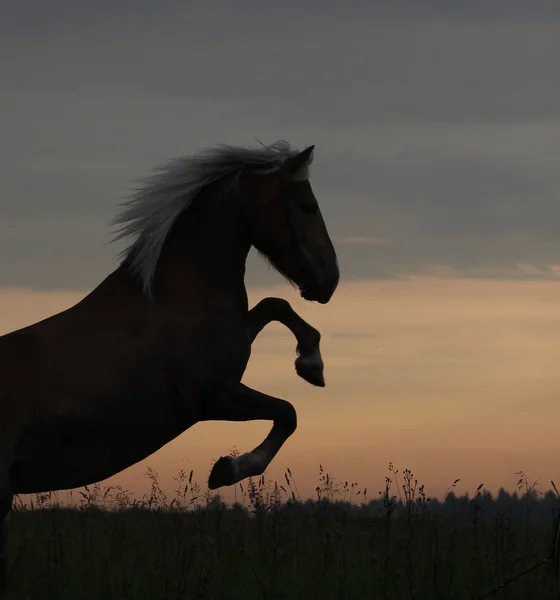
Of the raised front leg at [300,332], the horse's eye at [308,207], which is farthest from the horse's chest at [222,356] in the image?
the horse's eye at [308,207]

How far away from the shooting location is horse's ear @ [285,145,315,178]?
8273 millimetres

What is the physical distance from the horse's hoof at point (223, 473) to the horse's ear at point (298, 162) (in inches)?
82.7

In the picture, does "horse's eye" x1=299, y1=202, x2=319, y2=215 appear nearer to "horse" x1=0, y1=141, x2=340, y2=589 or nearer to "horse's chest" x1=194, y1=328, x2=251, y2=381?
"horse" x1=0, y1=141, x2=340, y2=589

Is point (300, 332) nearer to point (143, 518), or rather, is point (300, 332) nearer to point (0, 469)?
point (0, 469)

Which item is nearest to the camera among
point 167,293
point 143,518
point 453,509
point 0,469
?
point 0,469

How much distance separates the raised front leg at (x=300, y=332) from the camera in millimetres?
8352

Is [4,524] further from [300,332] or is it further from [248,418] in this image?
[300,332]

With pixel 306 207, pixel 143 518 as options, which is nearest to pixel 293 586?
pixel 306 207

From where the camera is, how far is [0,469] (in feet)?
24.4

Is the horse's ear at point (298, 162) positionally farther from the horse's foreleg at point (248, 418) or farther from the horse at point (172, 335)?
the horse's foreleg at point (248, 418)

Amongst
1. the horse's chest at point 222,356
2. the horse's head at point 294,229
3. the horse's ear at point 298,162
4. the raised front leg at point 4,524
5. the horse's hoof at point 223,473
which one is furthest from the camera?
the horse's ear at point 298,162

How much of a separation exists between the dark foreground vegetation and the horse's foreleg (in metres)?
0.51

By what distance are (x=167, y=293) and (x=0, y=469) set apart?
1.63 metres

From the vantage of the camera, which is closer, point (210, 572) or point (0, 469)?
point (0, 469)
